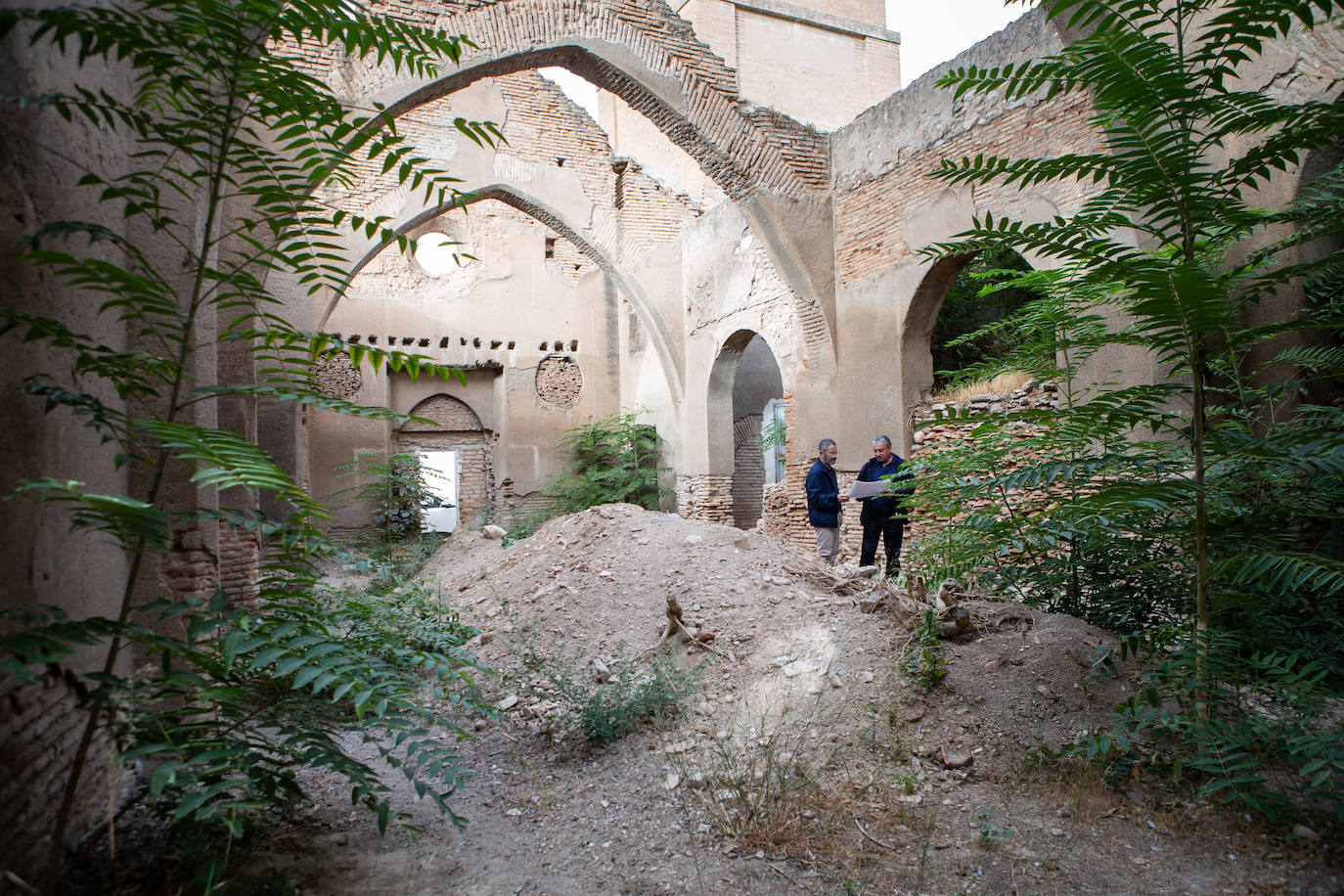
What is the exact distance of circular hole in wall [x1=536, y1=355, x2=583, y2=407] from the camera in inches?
584

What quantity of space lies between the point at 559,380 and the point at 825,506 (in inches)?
354

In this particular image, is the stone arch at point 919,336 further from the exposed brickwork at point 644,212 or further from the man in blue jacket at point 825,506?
the exposed brickwork at point 644,212

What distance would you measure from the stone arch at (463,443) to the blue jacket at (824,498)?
29.1 ft

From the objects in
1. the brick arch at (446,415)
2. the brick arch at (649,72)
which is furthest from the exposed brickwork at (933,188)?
the brick arch at (446,415)

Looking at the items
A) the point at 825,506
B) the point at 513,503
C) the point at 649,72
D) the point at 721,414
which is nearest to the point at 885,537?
the point at 825,506

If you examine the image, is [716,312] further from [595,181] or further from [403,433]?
[403,433]

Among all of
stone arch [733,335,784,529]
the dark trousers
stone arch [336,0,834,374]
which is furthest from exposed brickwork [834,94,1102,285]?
stone arch [733,335,784,529]

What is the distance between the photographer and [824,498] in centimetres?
688

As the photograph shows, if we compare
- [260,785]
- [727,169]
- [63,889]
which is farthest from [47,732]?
[727,169]

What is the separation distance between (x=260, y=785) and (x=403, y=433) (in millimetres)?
13006

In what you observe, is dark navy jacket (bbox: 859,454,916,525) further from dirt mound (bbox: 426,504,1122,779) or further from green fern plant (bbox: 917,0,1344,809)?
green fern plant (bbox: 917,0,1344,809)

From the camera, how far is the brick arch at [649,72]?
834 cm

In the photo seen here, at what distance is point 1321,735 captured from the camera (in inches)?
94.1

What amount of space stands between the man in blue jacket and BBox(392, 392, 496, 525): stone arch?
8.88 meters
